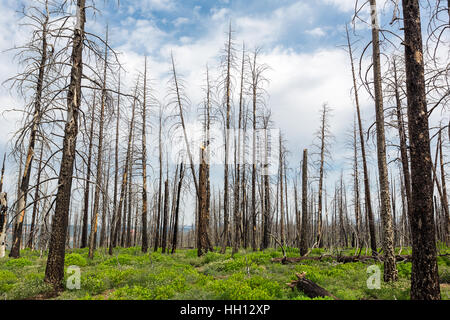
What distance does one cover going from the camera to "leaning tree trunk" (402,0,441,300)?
16.6ft

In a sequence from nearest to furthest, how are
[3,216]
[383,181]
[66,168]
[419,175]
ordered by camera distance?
[419,175], [66,168], [383,181], [3,216]

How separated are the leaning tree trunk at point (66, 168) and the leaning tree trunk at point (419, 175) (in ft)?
26.7

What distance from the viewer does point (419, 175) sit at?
524cm

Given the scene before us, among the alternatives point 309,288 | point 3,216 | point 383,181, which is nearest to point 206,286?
point 309,288

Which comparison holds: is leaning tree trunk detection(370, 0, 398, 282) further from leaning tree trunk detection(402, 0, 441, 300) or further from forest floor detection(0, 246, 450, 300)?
leaning tree trunk detection(402, 0, 441, 300)

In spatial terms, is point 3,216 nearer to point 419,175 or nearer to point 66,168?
point 66,168

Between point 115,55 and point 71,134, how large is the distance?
2586 millimetres

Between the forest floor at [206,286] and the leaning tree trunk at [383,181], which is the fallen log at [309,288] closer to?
the forest floor at [206,286]

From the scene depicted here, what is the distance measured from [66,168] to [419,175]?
846cm

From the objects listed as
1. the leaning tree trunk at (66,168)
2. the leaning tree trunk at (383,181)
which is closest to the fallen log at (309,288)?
the leaning tree trunk at (383,181)

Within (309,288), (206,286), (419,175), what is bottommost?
(206,286)

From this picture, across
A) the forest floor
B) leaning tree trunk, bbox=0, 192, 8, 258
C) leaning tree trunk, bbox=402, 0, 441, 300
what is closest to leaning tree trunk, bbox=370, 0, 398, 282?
the forest floor

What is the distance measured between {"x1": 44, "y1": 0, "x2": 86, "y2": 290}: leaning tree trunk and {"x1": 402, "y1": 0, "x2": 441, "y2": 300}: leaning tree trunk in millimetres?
8124
